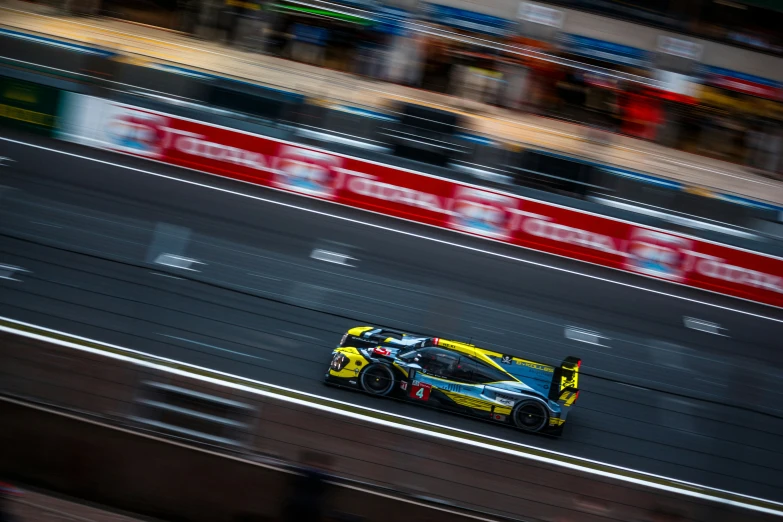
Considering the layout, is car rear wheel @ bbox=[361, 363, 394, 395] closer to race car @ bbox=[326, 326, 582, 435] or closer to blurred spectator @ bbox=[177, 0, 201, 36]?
race car @ bbox=[326, 326, 582, 435]

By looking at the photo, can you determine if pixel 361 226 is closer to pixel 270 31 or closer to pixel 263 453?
pixel 263 453

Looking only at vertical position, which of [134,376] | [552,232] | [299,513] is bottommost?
[299,513]

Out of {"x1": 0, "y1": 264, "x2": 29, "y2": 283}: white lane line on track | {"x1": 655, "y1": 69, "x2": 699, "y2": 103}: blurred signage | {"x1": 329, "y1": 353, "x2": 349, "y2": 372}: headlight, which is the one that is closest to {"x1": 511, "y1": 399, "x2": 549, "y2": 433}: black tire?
{"x1": 329, "y1": 353, "x2": 349, "y2": 372}: headlight

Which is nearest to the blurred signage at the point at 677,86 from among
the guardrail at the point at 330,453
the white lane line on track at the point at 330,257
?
the white lane line on track at the point at 330,257

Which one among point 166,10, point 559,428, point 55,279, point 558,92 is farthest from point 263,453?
point 166,10

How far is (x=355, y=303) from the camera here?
30.7ft

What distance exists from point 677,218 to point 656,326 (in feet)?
7.06

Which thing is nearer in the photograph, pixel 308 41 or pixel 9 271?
pixel 9 271

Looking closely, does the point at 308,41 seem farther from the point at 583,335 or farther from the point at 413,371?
the point at 413,371

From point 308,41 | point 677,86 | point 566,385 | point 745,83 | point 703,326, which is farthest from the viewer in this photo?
point 745,83

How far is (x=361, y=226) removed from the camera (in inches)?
482

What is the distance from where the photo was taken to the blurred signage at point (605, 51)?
737 inches

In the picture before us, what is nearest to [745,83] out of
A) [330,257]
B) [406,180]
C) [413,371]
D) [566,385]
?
[406,180]

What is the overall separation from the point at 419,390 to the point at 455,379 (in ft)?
1.19
